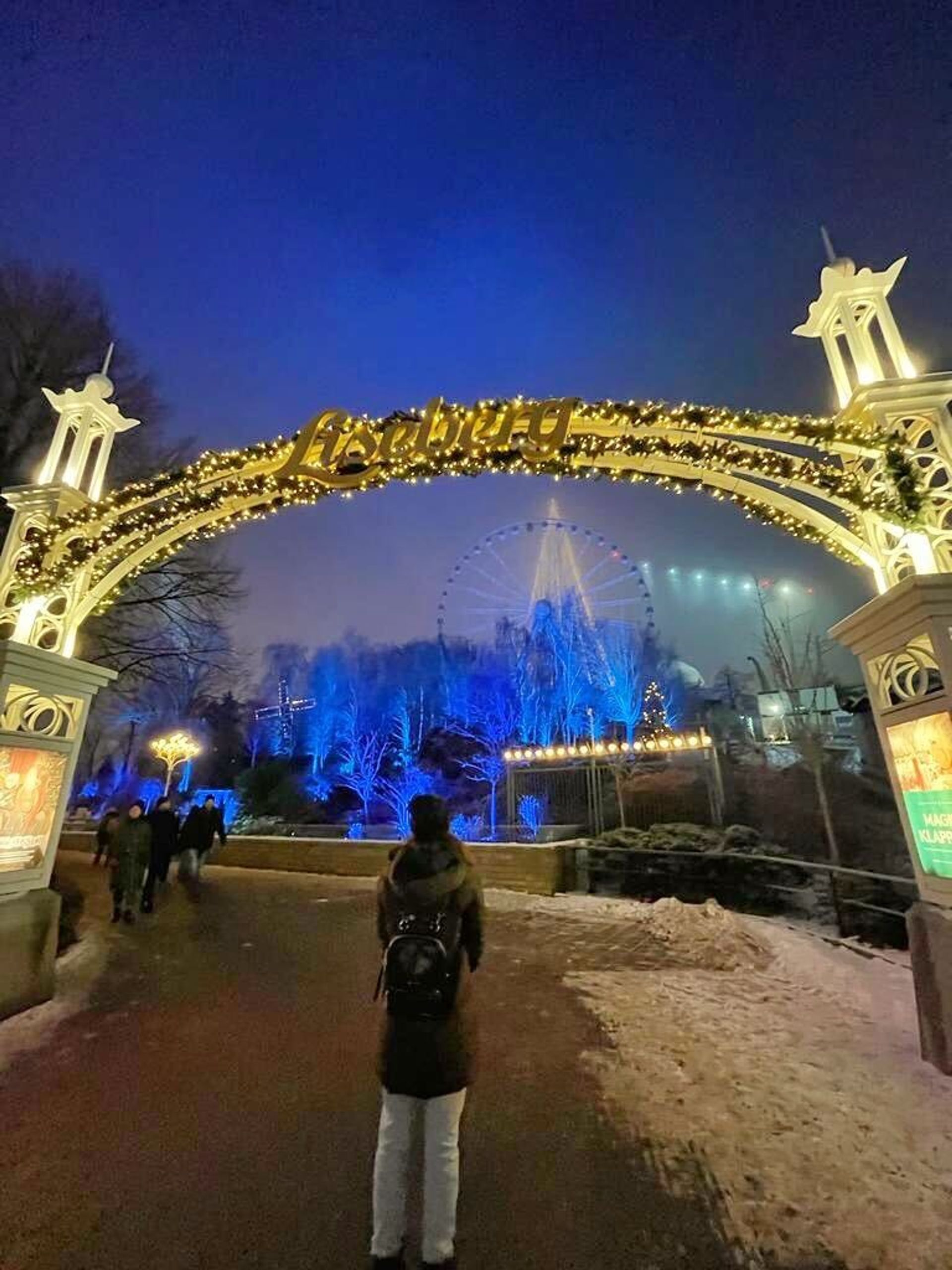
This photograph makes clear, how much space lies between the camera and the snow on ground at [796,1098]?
2.52 metres

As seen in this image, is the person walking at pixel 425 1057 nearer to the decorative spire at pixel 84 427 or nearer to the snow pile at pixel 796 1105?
the snow pile at pixel 796 1105

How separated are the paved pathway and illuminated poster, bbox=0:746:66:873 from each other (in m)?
1.58

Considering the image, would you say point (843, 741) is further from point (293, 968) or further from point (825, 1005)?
point (293, 968)

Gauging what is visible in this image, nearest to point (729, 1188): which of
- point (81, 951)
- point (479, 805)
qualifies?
point (81, 951)

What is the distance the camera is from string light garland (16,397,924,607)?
216 inches

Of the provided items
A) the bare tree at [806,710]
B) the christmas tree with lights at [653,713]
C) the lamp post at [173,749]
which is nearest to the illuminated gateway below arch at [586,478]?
the bare tree at [806,710]

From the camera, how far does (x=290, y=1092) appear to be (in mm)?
3744

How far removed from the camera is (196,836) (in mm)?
11359

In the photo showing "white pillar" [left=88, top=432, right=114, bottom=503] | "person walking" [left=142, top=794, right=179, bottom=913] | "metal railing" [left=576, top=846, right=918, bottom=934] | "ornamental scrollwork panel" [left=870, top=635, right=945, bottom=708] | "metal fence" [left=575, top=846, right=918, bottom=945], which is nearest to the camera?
"ornamental scrollwork panel" [left=870, top=635, right=945, bottom=708]

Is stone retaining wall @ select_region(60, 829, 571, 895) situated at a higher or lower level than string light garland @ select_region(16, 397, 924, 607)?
lower

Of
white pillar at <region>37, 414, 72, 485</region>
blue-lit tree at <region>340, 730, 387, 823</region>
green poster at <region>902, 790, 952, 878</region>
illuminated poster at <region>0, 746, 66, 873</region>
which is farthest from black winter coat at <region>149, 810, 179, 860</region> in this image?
blue-lit tree at <region>340, 730, 387, 823</region>

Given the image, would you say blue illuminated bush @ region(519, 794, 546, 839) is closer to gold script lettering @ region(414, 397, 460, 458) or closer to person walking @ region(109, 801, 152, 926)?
person walking @ region(109, 801, 152, 926)

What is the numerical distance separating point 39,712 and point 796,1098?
22.7 feet

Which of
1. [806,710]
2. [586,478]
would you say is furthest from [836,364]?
[806,710]
